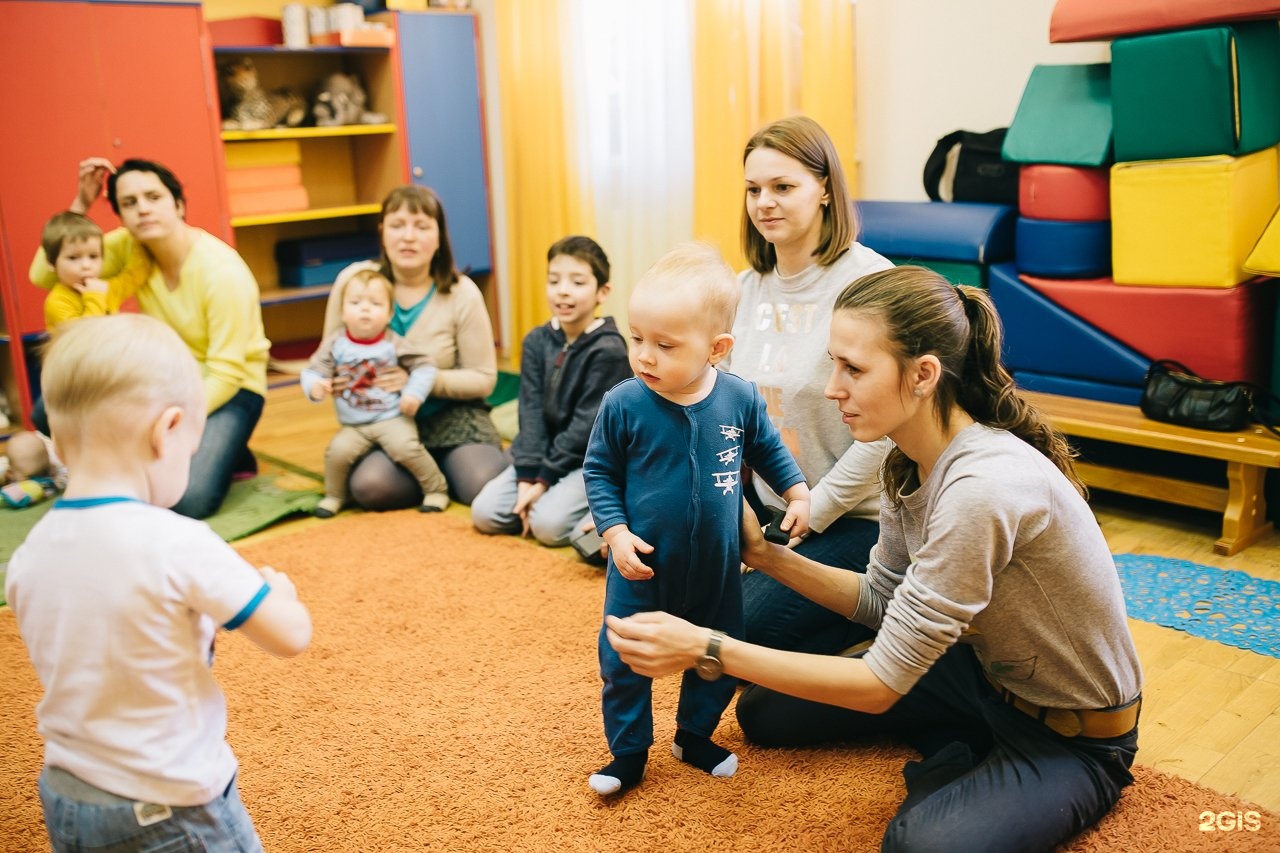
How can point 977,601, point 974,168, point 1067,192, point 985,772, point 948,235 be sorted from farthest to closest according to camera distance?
point 974,168, point 948,235, point 1067,192, point 985,772, point 977,601

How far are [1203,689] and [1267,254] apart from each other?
116cm

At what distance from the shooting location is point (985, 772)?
1.60m

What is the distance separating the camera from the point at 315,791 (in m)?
1.90

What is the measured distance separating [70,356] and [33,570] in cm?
23

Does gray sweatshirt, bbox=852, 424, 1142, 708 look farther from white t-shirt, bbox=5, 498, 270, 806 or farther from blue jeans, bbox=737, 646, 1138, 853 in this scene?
white t-shirt, bbox=5, 498, 270, 806

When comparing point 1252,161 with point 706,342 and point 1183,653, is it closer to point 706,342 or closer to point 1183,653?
point 1183,653

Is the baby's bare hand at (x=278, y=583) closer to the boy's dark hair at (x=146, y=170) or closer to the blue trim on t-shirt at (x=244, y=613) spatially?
the blue trim on t-shirt at (x=244, y=613)

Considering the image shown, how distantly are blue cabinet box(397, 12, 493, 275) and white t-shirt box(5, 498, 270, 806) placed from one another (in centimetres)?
387

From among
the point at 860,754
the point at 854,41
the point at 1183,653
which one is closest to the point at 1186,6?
the point at 854,41

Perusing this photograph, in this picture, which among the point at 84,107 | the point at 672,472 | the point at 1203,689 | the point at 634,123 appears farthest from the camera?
the point at 634,123

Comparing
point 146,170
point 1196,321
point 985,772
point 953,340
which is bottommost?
point 985,772

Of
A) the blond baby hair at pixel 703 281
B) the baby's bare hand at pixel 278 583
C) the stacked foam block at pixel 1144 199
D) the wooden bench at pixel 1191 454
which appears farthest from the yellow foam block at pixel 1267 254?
the baby's bare hand at pixel 278 583

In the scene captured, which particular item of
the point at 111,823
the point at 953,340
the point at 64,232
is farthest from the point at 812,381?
the point at 64,232

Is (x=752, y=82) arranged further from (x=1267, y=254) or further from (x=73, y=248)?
(x=73, y=248)
